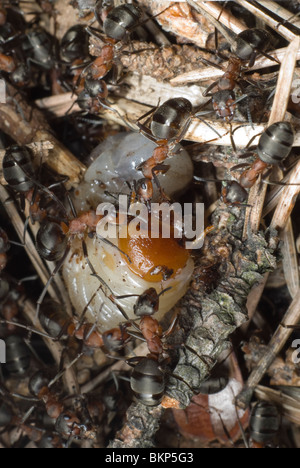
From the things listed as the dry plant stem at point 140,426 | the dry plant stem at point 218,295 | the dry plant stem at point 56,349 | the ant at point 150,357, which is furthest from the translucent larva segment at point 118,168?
the dry plant stem at point 140,426

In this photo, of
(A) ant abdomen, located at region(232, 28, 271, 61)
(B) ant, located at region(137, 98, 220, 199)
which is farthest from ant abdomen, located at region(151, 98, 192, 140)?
(A) ant abdomen, located at region(232, 28, 271, 61)

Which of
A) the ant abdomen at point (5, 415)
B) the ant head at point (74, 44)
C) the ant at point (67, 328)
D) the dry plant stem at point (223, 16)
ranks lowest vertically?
the ant abdomen at point (5, 415)

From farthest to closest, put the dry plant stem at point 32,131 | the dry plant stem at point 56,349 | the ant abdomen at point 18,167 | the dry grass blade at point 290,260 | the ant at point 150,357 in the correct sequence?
1. the dry plant stem at point 56,349
2. the dry plant stem at point 32,131
3. the ant abdomen at point 18,167
4. the dry grass blade at point 290,260
5. the ant at point 150,357

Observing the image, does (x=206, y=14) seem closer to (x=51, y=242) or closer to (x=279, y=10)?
(x=279, y=10)

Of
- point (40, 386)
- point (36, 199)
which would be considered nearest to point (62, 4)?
point (36, 199)

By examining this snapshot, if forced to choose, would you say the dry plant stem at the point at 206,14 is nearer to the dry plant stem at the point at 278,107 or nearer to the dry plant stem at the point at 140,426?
the dry plant stem at the point at 278,107

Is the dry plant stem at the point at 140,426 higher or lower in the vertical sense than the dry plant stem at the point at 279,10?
lower

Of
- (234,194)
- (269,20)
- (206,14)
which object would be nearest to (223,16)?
(206,14)
